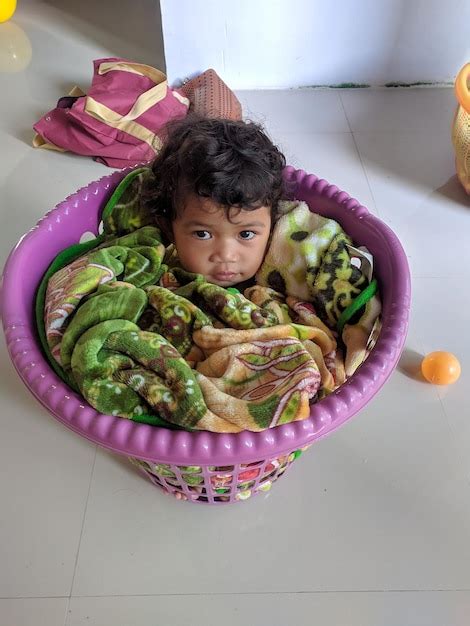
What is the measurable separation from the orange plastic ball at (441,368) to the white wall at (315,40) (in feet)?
3.33

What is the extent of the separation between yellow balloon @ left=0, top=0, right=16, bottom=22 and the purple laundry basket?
1.44 m

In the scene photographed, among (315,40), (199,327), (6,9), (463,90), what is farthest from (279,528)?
(6,9)

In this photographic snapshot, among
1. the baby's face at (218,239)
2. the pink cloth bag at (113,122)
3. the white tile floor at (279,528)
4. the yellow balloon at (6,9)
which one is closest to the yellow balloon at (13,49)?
the yellow balloon at (6,9)

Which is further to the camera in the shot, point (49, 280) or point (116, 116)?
point (116, 116)

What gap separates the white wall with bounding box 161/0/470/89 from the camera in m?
1.58

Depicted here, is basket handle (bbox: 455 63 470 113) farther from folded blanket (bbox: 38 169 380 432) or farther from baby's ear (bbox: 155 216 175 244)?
baby's ear (bbox: 155 216 175 244)

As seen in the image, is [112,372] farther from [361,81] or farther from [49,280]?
[361,81]

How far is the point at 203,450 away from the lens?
64cm

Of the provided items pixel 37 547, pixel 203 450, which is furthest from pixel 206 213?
pixel 37 547

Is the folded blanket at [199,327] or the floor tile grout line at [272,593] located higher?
the folded blanket at [199,327]

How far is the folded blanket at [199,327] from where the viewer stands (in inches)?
27.1

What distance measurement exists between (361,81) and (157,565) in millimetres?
1483

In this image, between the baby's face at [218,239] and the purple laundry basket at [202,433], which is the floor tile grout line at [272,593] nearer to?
the purple laundry basket at [202,433]

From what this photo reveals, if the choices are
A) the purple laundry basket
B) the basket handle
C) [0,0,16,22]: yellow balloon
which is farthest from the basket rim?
[0,0,16,22]: yellow balloon
